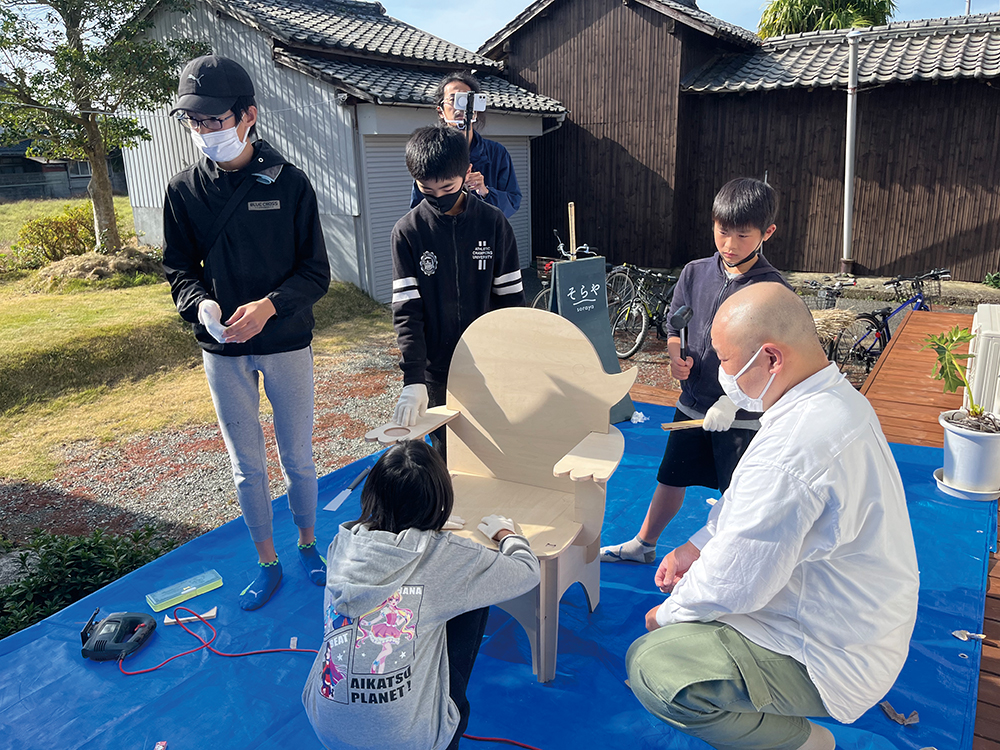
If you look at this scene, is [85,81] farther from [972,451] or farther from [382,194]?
[972,451]

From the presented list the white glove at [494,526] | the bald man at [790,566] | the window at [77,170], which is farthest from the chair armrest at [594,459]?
the window at [77,170]

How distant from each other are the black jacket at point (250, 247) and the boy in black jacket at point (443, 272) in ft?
1.04

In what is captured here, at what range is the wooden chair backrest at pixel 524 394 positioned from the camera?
2.17 meters

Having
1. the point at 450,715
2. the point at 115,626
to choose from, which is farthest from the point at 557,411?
the point at 115,626

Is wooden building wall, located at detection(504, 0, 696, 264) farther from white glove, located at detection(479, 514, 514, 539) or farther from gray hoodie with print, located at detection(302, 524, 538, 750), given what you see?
gray hoodie with print, located at detection(302, 524, 538, 750)

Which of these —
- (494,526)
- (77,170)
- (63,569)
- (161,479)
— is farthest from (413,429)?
(77,170)

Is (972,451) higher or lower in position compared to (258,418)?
lower

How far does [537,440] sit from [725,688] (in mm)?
1073

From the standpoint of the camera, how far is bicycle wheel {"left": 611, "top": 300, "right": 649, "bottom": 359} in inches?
250

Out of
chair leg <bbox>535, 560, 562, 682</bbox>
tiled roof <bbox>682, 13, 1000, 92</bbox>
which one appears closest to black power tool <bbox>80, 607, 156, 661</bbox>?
chair leg <bbox>535, 560, 562, 682</bbox>

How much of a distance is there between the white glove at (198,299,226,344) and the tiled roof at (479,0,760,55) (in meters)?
9.33

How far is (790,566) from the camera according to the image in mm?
1244

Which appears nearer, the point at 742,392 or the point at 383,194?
the point at 742,392

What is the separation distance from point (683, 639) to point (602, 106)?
10181 mm
